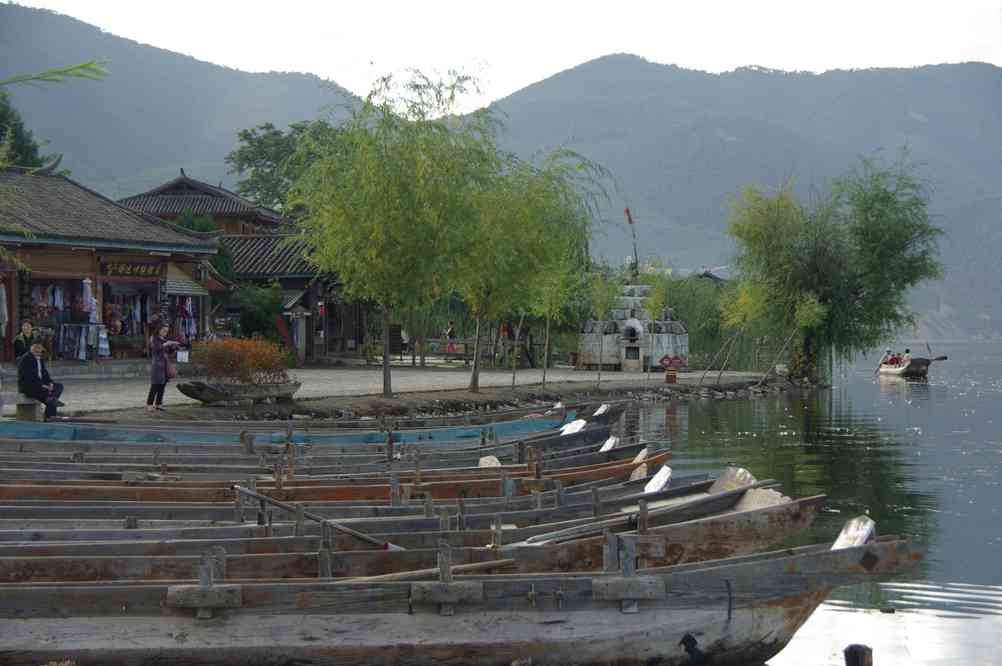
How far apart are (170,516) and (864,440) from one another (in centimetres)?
2161

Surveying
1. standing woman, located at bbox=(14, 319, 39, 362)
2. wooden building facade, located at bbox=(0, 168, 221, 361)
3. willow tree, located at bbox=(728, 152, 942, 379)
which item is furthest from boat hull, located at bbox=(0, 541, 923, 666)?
willow tree, located at bbox=(728, 152, 942, 379)

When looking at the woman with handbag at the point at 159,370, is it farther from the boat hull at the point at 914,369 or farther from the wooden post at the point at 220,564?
the boat hull at the point at 914,369

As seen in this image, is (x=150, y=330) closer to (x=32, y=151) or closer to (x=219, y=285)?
(x=219, y=285)

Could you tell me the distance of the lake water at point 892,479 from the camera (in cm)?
1094

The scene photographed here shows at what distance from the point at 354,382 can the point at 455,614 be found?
24963mm

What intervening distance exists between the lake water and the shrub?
856cm

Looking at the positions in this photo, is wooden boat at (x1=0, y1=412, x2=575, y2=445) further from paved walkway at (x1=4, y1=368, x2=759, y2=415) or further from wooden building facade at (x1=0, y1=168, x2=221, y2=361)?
wooden building facade at (x1=0, y1=168, x2=221, y2=361)

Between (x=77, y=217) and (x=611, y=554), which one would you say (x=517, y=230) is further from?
(x=611, y=554)

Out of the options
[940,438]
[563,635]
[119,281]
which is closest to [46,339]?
[119,281]

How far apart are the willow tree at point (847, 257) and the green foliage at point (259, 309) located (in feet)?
63.5

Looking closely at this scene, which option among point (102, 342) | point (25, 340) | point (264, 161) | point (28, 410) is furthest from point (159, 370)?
point (264, 161)

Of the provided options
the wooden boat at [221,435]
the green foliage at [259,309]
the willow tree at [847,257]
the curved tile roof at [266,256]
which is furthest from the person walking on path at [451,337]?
the wooden boat at [221,435]

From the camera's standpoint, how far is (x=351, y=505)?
1049cm

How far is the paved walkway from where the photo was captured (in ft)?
79.6
